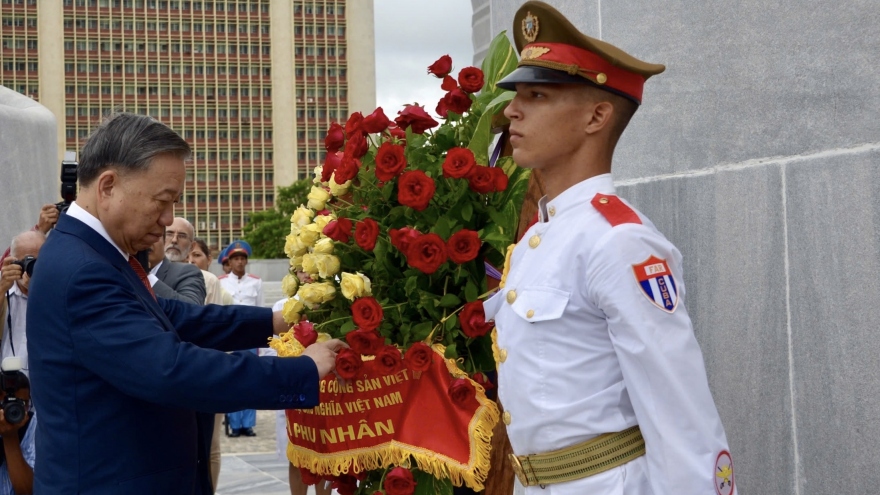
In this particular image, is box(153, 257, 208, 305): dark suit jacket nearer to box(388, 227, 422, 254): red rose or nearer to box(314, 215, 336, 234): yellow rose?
box(314, 215, 336, 234): yellow rose

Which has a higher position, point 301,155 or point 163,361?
point 301,155

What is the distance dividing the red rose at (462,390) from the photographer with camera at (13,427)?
2193 mm

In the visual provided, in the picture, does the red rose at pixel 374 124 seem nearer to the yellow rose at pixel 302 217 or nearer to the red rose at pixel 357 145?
the red rose at pixel 357 145

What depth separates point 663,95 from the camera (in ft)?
10.5

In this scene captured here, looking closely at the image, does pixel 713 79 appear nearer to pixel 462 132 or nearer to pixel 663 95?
pixel 663 95

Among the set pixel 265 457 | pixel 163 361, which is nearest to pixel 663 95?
pixel 163 361

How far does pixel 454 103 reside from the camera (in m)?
3.05

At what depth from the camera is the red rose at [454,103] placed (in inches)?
120

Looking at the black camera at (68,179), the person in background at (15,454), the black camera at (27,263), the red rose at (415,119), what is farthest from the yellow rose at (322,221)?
the black camera at (68,179)

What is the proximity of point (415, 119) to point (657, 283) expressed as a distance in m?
1.22

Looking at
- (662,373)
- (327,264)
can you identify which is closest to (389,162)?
(327,264)

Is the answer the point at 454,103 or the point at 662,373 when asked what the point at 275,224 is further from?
the point at 662,373

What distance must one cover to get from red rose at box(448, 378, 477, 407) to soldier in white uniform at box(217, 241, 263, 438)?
745cm

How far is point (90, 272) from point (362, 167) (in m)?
0.84
